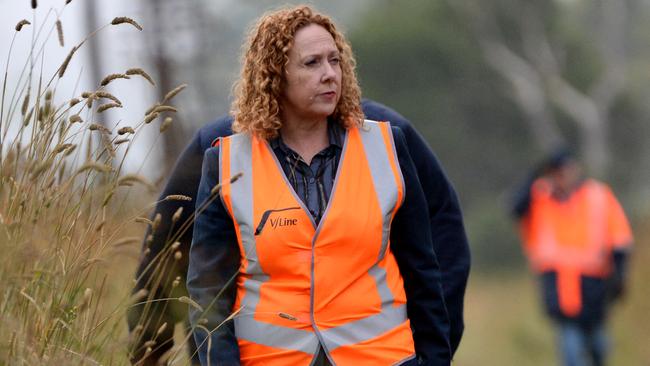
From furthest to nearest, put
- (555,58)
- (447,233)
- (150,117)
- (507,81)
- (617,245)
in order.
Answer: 1. (507,81)
2. (555,58)
3. (617,245)
4. (447,233)
5. (150,117)

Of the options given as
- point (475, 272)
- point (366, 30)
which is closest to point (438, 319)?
point (475, 272)

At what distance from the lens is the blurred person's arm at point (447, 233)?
5125mm

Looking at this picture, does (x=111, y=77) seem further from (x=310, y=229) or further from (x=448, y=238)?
(x=448, y=238)

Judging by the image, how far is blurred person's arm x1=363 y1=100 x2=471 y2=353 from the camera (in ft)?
16.8

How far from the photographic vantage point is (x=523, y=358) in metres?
16.5

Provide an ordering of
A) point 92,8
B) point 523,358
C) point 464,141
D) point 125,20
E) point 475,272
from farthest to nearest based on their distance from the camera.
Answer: point 464,141 → point 475,272 → point 92,8 → point 523,358 → point 125,20

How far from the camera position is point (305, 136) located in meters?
4.75

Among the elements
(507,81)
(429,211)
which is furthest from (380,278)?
(507,81)

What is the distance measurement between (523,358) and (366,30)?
84.6 feet

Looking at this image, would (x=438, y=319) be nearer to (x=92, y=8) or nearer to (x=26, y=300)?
(x=26, y=300)

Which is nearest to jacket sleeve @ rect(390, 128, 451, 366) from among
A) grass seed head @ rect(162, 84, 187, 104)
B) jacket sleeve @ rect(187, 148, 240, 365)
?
jacket sleeve @ rect(187, 148, 240, 365)

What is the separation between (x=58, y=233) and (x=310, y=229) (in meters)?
0.74

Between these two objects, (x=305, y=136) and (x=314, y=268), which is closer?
(x=314, y=268)

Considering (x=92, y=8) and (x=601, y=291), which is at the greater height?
(x=92, y=8)
